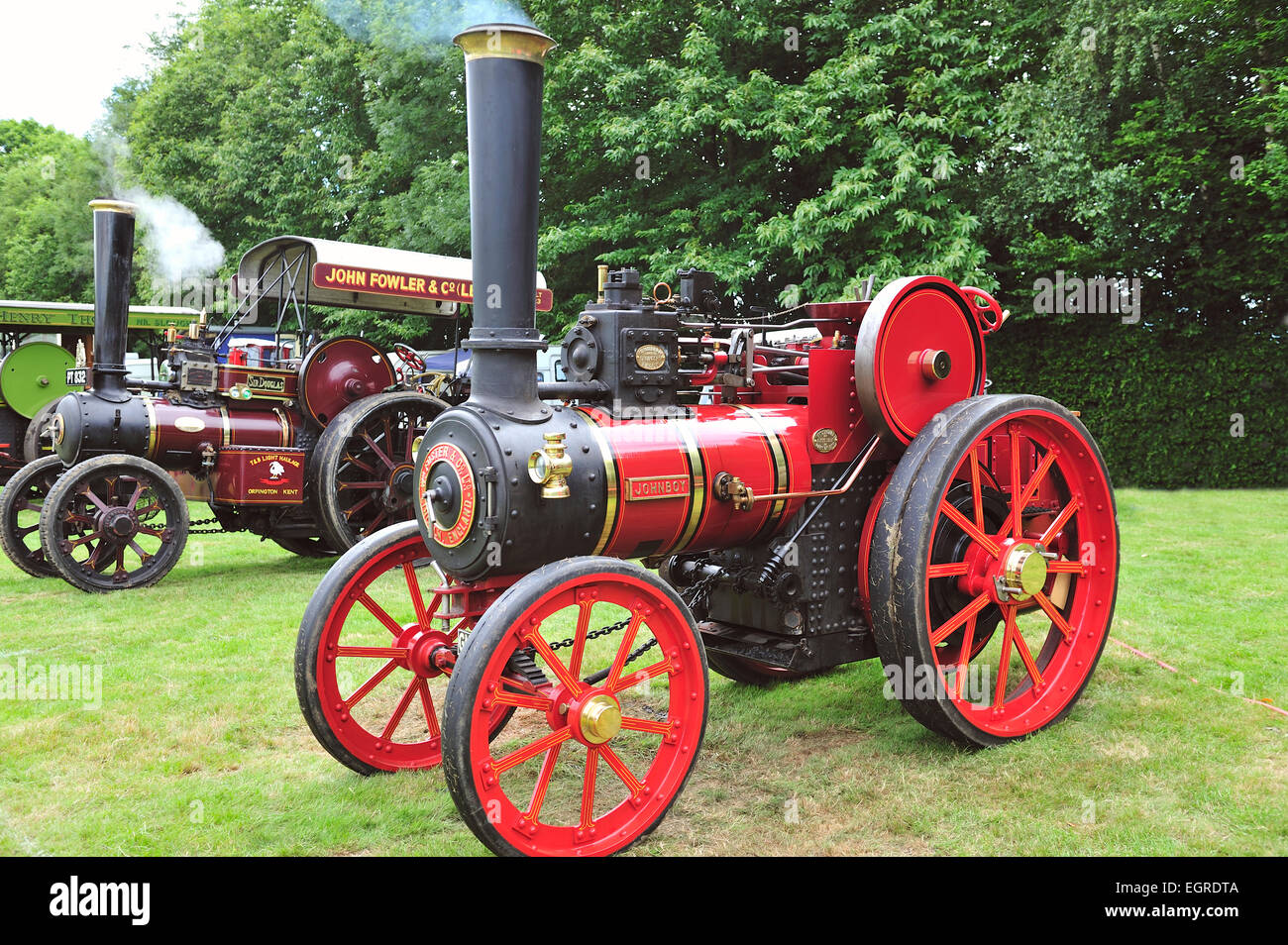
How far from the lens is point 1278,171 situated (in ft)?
34.9

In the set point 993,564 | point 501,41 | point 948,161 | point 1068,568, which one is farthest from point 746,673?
point 948,161

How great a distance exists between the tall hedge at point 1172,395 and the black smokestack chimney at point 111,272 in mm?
9760

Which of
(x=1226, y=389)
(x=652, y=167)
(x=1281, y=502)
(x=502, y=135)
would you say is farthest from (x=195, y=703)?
(x=1226, y=389)

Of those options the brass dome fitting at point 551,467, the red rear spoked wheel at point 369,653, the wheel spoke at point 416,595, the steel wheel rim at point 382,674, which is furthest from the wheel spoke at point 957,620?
the wheel spoke at point 416,595

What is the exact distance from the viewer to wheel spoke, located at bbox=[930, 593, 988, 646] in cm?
362

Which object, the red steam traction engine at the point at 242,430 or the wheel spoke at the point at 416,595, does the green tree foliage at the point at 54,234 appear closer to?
the red steam traction engine at the point at 242,430

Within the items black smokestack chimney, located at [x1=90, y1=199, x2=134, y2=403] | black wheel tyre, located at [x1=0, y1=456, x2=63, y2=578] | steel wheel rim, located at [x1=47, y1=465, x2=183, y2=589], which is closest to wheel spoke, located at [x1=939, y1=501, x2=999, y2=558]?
steel wheel rim, located at [x1=47, y1=465, x2=183, y2=589]

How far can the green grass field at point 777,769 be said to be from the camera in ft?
10.4

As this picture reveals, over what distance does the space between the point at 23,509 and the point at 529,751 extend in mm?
6488

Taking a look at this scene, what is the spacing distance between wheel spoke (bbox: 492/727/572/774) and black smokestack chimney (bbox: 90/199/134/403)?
5481mm

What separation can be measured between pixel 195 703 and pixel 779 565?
2.68 metres

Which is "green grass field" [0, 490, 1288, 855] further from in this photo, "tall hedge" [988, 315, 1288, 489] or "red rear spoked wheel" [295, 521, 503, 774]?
"tall hedge" [988, 315, 1288, 489]

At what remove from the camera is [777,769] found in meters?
3.80

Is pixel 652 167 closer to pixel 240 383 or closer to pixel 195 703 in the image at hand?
pixel 240 383
